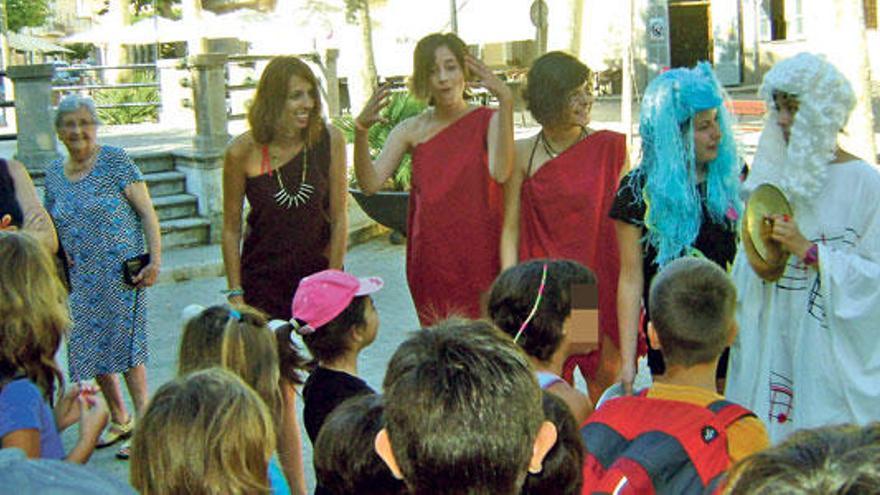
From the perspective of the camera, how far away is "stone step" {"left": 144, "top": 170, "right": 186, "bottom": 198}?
10.8 metres

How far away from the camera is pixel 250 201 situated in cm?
470

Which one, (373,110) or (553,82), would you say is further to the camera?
(373,110)

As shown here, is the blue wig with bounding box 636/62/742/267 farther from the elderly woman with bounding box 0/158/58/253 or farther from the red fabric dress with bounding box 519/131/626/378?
the elderly woman with bounding box 0/158/58/253

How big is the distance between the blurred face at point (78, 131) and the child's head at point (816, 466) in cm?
433

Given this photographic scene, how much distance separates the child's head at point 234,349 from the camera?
3.40 metres

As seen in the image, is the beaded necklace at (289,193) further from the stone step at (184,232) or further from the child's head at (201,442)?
the stone step at (184,232)

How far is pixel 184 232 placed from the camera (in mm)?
10430

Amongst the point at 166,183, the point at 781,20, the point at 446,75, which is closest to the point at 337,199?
the point at 446,75

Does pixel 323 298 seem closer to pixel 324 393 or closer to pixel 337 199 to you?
pixel 324 393

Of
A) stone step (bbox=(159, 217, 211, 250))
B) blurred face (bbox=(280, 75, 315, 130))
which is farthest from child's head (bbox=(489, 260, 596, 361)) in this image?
stone step (bbox=(159, 217, 211, 250))

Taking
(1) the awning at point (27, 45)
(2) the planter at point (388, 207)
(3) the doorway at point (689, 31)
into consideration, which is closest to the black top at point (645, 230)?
(2) the planter at point (388, 207)

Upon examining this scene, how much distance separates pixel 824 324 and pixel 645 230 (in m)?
0.66

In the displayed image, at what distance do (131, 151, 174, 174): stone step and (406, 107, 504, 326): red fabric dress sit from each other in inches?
271

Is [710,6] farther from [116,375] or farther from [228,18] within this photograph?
[116,375]
